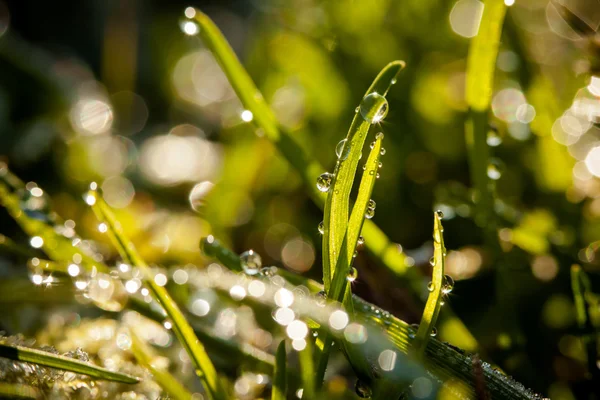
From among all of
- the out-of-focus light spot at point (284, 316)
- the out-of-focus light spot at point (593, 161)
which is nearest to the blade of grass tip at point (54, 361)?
the out-of-focus light spot at point (284, 316)

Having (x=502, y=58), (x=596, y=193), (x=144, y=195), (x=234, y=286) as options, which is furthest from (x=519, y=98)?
(x=144, y=195)

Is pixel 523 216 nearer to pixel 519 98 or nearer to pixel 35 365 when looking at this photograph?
pixel 519 98

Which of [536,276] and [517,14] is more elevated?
[517,14]

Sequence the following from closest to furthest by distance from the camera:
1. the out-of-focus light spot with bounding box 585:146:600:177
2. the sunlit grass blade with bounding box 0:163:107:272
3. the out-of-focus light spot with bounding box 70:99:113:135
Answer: the sunlit grass blade with bounding box 0:163:107:272 < the out-of-focus light spot with bounding box 585:146:600:177 < the out-of-focus light spot with bounding box 70:99:113:135

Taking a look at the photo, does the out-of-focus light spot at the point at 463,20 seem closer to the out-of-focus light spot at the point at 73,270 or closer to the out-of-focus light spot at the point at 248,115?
the out-of-focus light spot at the point at 248,115

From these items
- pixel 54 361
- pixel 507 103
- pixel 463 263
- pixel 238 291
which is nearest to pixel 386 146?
pixel 507 103

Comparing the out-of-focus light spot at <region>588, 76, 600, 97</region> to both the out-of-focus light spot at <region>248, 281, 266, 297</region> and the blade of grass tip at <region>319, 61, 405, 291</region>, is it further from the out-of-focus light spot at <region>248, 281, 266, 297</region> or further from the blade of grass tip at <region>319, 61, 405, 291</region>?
the out-of-focus light spot at <region>248, 281, 266, 297</region>

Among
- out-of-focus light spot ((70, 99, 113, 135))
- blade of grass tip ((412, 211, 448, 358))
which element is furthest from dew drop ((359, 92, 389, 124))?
out-of-focus light spot ((70, 99, 113, 135))
